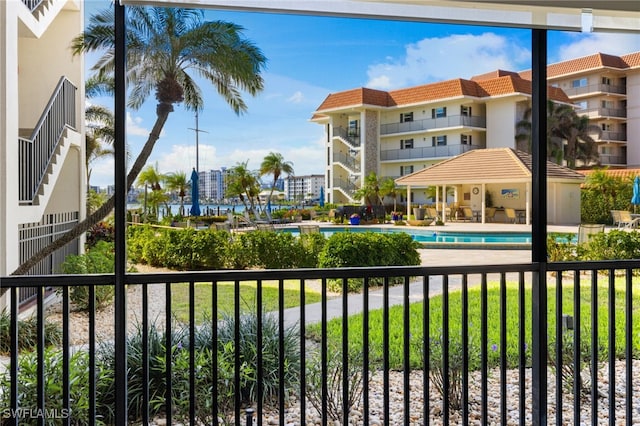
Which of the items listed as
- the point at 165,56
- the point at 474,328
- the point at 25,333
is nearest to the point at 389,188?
the point at 474,328

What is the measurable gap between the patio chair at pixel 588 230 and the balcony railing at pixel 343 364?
52.1 inches

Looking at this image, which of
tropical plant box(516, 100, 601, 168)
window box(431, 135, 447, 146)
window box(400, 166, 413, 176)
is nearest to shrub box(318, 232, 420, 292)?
window box(400, 166, 413, 176)

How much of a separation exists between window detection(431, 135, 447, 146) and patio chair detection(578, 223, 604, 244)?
1892 millimetres

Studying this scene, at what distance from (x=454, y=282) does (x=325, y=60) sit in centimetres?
357

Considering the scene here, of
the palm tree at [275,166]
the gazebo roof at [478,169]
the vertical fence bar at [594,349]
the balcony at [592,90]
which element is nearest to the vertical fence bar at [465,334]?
the vertical fence bar at [594,349]

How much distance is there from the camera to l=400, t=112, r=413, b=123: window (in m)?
6.50

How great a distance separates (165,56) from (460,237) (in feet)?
12.7

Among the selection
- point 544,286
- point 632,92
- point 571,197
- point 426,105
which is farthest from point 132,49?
point 632,92

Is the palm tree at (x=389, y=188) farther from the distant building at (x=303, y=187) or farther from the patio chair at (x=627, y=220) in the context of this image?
the patio chair at (x=627, y=220)

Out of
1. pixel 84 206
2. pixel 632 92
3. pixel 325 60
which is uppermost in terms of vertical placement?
pixel 325 60

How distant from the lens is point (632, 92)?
543 cm

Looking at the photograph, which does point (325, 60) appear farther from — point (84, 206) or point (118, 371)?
point (118, 371)

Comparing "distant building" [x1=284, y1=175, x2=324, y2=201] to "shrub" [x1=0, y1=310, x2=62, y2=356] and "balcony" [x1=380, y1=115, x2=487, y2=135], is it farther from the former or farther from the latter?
"shrub" [x1=0, y1=310, x2=62, y2=356]

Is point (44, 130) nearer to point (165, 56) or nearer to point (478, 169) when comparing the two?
point (165, 56)
